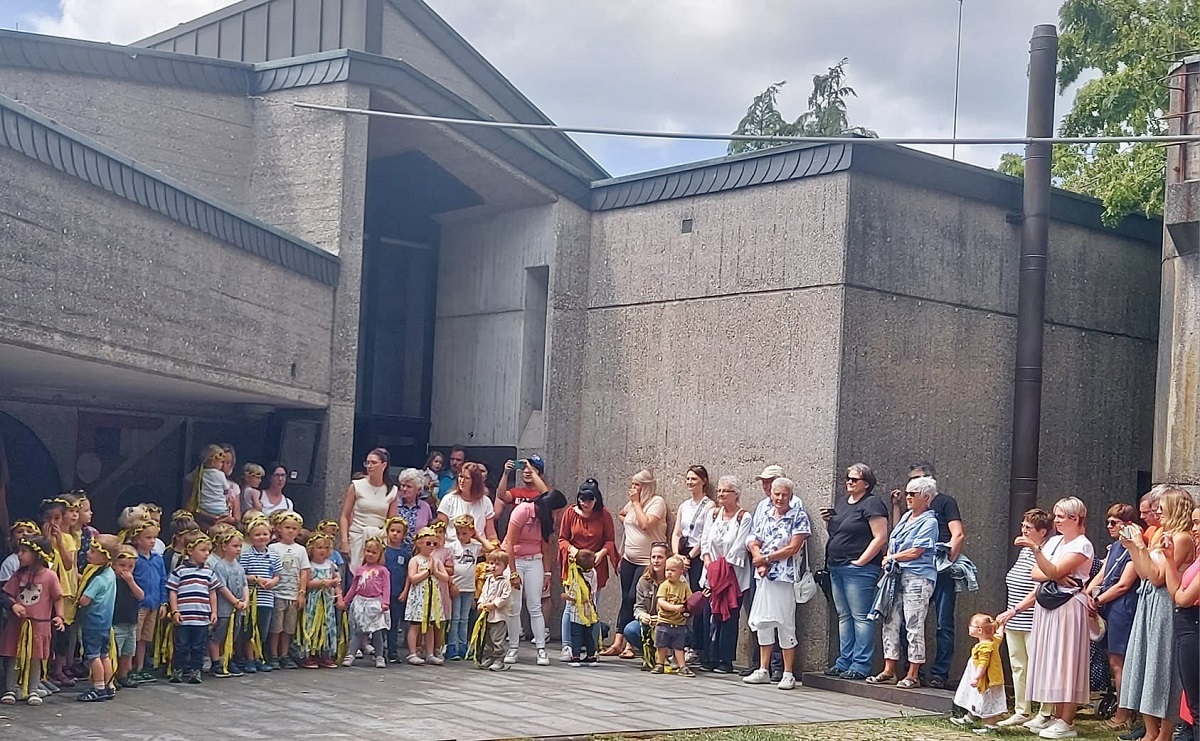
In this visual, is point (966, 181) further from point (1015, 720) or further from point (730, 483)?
point (1015, 720)

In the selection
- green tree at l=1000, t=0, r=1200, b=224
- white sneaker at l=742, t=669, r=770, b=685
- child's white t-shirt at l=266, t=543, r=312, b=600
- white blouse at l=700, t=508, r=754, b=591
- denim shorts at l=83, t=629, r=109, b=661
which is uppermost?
green tree at l=1000, t=0, r=1200, b=224

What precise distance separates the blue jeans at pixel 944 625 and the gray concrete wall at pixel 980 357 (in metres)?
1.27

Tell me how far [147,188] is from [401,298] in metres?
5.74

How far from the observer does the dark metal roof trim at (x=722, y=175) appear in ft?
41.0

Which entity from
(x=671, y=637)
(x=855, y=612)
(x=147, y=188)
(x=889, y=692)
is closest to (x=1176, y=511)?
(x=889, y=692)

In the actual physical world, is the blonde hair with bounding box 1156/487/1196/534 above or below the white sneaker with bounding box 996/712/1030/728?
above

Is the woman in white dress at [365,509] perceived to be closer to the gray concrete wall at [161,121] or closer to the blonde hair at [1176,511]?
the gray concrete wall at [161,121]

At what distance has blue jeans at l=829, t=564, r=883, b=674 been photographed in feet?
37.2

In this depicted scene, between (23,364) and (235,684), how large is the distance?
2.73m

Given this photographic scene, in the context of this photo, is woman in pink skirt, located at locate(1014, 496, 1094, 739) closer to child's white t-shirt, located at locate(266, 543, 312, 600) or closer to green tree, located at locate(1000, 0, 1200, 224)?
child's white t-shirt, located at locate(266, 543, 312, 600)

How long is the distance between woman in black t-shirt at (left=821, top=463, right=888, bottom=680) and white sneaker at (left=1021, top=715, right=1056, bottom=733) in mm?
1928

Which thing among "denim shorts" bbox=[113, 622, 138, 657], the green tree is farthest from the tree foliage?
"denim shorts" bbox=[113, 622, 138, 657]

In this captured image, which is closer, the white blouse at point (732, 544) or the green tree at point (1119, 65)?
the white blouse at point (732, 544)

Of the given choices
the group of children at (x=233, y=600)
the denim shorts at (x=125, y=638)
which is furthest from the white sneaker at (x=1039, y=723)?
the denim shorts at (x=125, y=638)
